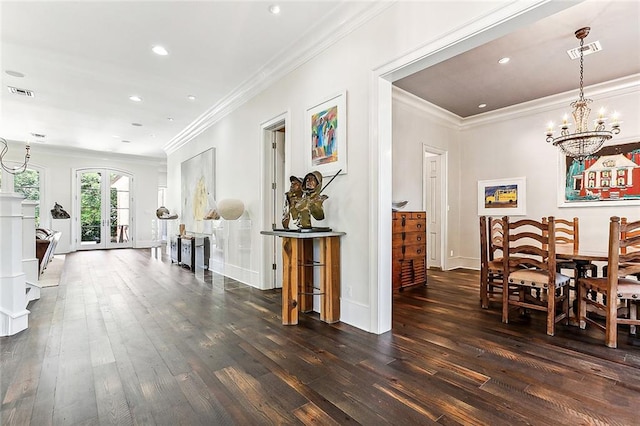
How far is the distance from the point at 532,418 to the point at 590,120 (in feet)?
16.5

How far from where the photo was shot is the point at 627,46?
3.47 metres

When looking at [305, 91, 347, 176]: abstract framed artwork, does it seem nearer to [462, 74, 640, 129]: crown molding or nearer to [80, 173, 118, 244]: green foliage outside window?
[462, 74, 640, 129]: crown molding

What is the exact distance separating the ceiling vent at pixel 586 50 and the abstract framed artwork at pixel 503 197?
2212mm

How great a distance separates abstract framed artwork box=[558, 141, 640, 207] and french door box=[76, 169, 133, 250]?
38.0 feet

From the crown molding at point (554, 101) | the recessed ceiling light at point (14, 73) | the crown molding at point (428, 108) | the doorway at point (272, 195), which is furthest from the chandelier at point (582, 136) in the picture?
the recessed ceiling light at point (14, 73)

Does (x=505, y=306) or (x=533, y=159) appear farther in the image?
(x=533, y=159)

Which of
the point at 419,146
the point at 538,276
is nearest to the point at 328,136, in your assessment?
the point at 538,276

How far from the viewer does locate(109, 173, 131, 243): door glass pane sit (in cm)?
988

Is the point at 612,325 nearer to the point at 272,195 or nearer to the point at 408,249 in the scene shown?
the point at 408,249

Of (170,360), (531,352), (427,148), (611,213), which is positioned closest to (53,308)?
(170,360)

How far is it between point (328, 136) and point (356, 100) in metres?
0.48

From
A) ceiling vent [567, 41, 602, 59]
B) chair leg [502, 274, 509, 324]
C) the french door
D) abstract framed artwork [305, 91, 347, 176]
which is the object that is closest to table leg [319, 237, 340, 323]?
abstract framed artwork [305, 91, 347, 176]

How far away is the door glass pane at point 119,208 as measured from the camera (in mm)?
9883

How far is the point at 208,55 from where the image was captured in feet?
12.3
